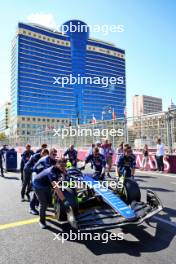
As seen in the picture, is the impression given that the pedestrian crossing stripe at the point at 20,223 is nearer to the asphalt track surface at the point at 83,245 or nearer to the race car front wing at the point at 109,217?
the asphalt track surface at the point at 83,245

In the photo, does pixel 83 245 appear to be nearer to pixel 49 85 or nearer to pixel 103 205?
pixel 103 205

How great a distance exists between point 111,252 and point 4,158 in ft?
40.6

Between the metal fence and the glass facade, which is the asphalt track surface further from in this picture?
the glass facade

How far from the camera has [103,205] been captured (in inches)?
214

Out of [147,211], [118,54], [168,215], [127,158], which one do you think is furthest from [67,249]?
[118,54]

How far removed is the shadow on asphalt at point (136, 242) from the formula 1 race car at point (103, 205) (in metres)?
0.27

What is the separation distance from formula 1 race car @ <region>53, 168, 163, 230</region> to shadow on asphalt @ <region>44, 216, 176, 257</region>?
27 centimetres

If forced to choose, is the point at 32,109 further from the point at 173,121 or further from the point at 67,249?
the point at 67,249

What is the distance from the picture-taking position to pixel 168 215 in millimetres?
5707

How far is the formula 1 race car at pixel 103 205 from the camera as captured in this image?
14.3 ft

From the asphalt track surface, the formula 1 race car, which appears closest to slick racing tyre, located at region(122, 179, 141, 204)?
the formula 1 race car

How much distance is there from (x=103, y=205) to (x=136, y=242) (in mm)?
1326

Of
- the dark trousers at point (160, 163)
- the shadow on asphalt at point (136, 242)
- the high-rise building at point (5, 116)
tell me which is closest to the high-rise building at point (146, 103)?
the high-rise building at point (5, 116)

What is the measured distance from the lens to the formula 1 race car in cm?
437
